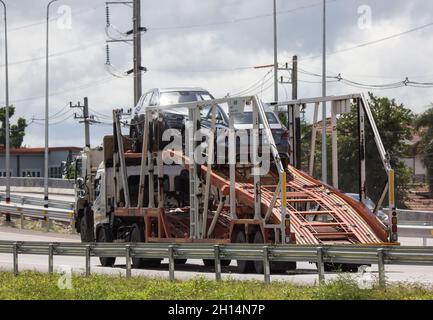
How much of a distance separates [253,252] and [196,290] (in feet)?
11.1

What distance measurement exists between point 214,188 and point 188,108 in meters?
1.99

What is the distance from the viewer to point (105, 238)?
97.0 ft

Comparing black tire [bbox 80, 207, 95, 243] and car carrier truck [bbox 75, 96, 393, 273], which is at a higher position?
car carrier truck [bbox 75, 96, 393, 273]

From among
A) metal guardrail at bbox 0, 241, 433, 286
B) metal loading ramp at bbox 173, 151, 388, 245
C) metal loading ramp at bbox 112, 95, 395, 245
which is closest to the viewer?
metal guardrail at bbox 0, 241, 433, 286

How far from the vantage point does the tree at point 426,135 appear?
62681 millimetres

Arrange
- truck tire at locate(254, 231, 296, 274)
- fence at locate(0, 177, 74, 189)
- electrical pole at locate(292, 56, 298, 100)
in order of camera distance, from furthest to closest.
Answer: fence at locate(0, 177, 74, 189), electrical pole at locate(292, 56, 298, 100), truck tire at locate(254, 231, 296, 274)

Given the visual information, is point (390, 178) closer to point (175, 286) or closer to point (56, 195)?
point (175, 286)

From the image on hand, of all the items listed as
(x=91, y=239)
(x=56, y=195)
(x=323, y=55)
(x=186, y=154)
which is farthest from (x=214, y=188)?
(x=56, y=195)

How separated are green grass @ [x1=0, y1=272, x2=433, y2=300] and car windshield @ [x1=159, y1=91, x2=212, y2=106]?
25.8 ft

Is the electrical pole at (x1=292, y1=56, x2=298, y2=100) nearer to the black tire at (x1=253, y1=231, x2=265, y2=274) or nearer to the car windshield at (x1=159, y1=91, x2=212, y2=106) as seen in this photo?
the car windshield at (x1=159, y1=91, x2=212, y2=106)

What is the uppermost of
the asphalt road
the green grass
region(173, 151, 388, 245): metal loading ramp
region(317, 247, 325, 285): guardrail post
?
region(173, 151, 388, 245): metal loading ramp

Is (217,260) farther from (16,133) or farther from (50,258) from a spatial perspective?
(16,133)

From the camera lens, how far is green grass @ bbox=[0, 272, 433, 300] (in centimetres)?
1487

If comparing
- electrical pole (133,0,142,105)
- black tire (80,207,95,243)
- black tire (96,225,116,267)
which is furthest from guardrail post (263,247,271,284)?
electrical pole (133,0,142,105)
